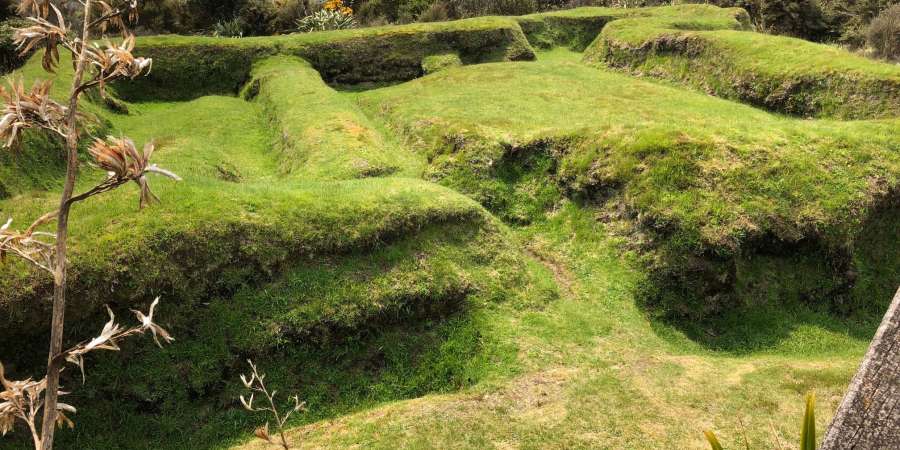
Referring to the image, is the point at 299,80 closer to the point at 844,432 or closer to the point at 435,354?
the point at 435,354

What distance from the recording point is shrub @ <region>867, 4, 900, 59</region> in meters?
37.7

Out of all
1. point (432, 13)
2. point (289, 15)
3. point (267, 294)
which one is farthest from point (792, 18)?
point (267, 294)

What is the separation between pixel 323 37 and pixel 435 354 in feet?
86.7

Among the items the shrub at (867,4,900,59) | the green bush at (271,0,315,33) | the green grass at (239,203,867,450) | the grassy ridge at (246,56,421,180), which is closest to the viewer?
the green grass at (239,203,867,450)

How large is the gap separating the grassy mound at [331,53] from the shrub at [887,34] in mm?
25098

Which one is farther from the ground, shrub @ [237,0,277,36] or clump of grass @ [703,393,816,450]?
clump of grass @ [703,393,816,450]

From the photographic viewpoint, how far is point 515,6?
5103cm

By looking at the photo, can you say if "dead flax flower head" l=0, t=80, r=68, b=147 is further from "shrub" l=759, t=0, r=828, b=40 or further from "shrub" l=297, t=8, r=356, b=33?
"shrub" l=759, t=0, r=828, b=40

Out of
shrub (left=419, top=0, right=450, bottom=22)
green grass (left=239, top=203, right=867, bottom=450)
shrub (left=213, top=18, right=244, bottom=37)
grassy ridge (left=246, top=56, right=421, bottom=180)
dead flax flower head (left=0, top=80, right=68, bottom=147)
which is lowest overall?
green grass (left=239, top=203, right=867, bottom=450)

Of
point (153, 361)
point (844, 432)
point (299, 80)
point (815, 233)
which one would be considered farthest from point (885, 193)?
point (299, 80)

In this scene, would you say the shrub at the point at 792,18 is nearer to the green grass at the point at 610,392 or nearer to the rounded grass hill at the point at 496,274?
the rounded grass hill at the point at 496,274

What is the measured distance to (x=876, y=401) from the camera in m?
3.75

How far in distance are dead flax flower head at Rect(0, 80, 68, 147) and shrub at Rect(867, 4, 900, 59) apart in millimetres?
47732

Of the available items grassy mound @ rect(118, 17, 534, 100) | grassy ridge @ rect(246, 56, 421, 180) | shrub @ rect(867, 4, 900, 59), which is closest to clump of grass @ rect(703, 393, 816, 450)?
grassy ridge @ rect(246, 56, 421, 180)
